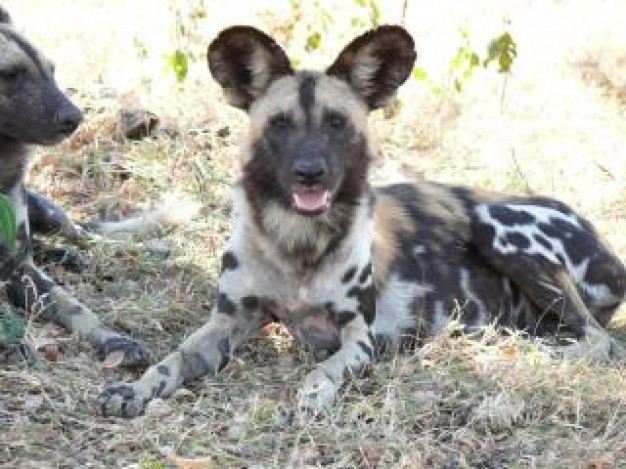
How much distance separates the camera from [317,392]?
365 cm

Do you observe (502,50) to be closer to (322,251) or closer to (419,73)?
(419,73)

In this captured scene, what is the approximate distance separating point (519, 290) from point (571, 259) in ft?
0.74

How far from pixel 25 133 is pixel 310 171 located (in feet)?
4.21

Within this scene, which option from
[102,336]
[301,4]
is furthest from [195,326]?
[301,4]

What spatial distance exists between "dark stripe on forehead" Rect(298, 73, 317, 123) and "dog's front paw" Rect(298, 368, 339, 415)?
2.58ft

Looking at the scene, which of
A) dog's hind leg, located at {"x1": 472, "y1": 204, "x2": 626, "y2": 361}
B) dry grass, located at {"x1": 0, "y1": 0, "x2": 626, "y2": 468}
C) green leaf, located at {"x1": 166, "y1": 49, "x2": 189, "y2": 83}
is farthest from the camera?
green leaf, located at {"x1": 166, "y1": 49, "x2": 189, "y2": 83}

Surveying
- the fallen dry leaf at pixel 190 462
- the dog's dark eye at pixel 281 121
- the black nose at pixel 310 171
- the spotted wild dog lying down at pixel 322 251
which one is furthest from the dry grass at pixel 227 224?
the dog's dark eye at pixel 281 121

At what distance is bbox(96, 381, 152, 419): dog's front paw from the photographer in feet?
11.7

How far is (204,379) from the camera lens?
3881mm

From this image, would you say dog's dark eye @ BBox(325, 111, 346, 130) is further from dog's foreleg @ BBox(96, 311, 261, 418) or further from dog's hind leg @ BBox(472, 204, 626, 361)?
dog's hind leg @ BBox(472, 204, 626, 361)

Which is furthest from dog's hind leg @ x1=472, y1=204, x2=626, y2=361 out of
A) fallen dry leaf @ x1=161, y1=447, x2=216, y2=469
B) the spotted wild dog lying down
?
fallen dry leaf @ x1=161, y1=447, x2=216, y2=469

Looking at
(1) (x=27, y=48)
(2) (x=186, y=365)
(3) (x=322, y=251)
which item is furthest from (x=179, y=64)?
(2) (x=186, y=365)

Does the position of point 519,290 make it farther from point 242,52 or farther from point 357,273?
point 242,52

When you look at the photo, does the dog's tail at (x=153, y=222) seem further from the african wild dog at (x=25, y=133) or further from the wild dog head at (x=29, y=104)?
the wild dog head at (x=29, y=104)
